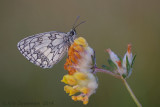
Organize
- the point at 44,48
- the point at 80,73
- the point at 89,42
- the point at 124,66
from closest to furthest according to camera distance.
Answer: the point at 124,66 < the point at 80,73 < the point at 44,48 < the point at 89,42

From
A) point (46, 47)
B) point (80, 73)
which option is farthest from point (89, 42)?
point (80, 73)

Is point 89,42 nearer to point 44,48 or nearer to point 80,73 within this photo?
point 44,48

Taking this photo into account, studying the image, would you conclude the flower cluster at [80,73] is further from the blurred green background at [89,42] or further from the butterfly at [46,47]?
the blurred green background at [89,42]

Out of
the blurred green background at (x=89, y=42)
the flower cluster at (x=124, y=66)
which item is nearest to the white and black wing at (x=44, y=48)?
the flower cluster at (x=124, y=66)

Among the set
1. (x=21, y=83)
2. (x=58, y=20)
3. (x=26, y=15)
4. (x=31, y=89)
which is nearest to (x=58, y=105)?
(x=31, y=89)

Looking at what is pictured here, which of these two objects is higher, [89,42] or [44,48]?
[44,48]

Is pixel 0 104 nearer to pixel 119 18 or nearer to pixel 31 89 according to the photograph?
pixel 31 89

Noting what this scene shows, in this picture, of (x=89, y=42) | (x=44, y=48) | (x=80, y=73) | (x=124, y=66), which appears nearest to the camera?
(x=124, y=66)
